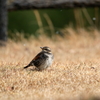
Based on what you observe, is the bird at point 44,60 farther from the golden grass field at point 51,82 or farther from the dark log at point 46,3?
the dark log at point 46,3

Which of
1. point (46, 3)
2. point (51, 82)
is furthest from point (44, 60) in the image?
point (46, 3)

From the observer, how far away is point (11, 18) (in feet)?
52.7

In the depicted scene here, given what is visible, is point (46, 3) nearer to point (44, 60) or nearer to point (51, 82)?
point (44, 60)

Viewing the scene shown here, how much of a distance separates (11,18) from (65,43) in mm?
3886

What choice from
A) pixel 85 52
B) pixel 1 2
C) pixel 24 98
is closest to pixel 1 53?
pixel 1 2

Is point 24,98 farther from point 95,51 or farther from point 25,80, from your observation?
point 95,51

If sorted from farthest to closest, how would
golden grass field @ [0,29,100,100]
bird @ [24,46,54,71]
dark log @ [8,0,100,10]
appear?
dark log @ [8,0,100,10] → bird @ [24,46,54,71] → golden grass field @ [0,29,100,100]

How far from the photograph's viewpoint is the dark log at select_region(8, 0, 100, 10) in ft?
41.1

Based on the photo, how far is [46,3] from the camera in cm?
1269

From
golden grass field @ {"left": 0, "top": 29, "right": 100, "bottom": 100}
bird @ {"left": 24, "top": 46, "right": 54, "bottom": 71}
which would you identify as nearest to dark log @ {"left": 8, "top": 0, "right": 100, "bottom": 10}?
golden grass field @ {"left": 0, "top": 29, "right": 100, "bottom": 100}

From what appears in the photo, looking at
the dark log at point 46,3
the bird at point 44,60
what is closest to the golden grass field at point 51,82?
the bird at point 44,60

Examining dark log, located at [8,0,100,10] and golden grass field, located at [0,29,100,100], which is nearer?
golden grass field, located at [0,29,100,100]

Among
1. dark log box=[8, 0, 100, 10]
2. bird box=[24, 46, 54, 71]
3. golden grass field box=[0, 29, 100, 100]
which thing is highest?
dark log box=[8, 0, 100, 10]

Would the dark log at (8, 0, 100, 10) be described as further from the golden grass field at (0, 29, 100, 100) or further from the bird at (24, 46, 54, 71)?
the bird at (24, 46, 54, 71)
